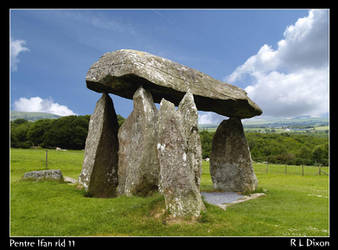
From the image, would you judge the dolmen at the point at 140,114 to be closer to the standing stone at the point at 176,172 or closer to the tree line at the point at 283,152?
the standing stone at the point at 176,172

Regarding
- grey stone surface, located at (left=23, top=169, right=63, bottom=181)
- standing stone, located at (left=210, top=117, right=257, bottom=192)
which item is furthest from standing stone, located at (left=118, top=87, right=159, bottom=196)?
standing stone, located at (left=210, top=117, right=257, bottom=192)

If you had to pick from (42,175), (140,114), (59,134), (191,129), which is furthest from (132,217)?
(59,134)

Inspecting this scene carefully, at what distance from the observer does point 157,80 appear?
12062 millimetres

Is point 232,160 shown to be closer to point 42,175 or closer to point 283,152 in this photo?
point 42,175

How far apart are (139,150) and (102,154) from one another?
7.31ft

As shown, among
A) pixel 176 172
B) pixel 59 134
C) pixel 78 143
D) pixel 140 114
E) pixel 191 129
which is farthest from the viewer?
pixel 59 134

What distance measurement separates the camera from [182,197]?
7.69 metres

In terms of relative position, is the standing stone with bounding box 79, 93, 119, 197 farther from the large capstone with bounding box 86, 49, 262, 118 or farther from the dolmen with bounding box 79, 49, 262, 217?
the large capstone with bounding box 86, 49, 262, 118

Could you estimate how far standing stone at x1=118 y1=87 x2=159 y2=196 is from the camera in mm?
11344

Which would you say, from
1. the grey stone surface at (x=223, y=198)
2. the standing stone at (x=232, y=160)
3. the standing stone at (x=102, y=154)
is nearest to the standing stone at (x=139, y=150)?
the standing stone at (x=102, y=154)

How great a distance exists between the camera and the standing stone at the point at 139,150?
11344mm

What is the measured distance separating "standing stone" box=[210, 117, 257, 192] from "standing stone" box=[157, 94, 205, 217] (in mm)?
8789
